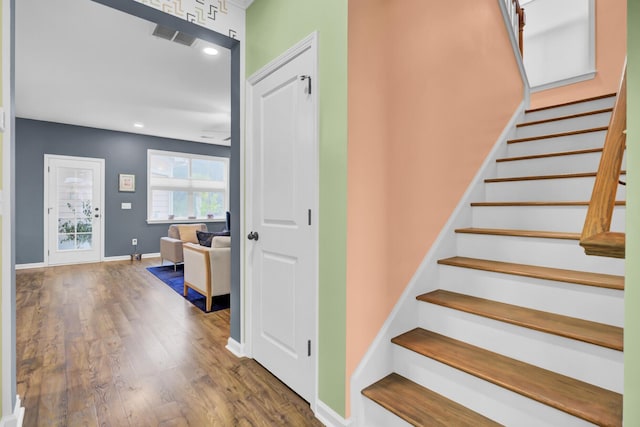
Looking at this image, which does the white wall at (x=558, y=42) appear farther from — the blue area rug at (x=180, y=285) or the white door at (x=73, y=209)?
the white door at (x=73, y=209)

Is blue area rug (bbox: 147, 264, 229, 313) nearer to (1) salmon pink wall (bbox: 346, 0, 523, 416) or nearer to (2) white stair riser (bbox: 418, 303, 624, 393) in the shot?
(1) salmon pink wall (bbox: 346, 0, 523, 416)

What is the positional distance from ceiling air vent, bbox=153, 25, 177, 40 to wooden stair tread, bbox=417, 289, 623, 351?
10.1 feet

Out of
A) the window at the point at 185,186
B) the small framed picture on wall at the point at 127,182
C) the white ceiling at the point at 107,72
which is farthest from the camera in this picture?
the window at the point at 185,186

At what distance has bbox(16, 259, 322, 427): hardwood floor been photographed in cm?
169

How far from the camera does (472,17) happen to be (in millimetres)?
2387

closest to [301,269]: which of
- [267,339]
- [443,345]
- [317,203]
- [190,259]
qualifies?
[317,203]

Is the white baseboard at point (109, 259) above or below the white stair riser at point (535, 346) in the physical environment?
below

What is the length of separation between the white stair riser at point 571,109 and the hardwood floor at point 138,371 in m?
3.09

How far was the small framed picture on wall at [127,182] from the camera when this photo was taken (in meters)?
6.58

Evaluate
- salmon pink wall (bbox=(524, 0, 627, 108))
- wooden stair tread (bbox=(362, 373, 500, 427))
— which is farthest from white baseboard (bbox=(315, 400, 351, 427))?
salmon pink wall (bbox=(524, 0, 627, 108))

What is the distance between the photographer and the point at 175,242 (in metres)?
5.34

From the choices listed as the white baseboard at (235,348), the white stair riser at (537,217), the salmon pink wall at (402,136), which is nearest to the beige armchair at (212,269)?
the white baseboard at (235,348)

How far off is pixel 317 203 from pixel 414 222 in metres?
0.60

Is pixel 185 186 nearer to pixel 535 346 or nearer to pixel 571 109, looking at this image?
pixel 571 109
